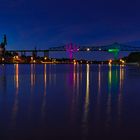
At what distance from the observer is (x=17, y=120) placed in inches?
450

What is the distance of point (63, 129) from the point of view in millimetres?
10227

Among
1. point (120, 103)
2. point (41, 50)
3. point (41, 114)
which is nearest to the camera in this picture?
point (41, 114)

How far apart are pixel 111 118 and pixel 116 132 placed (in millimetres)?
2114

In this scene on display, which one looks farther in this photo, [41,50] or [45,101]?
[41,50]

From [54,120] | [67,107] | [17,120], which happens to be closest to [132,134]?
[54,120]

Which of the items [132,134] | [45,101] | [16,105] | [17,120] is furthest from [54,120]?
[45,101]

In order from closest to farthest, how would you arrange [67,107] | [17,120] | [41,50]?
[17,120] < [67,107] < [41,50]

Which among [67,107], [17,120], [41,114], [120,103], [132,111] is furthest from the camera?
[120,103]

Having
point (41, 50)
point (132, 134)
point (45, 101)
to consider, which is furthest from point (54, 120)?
point (41, 50)

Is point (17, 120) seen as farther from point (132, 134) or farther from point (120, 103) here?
point (120, 103)

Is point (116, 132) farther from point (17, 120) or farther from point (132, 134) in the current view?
point (17, 120)

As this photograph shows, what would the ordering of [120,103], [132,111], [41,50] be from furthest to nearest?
[41,50]
[120,103]
[132,111]

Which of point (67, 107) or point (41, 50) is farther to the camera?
point (41, 50)

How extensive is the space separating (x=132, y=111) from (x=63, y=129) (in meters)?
4.17
